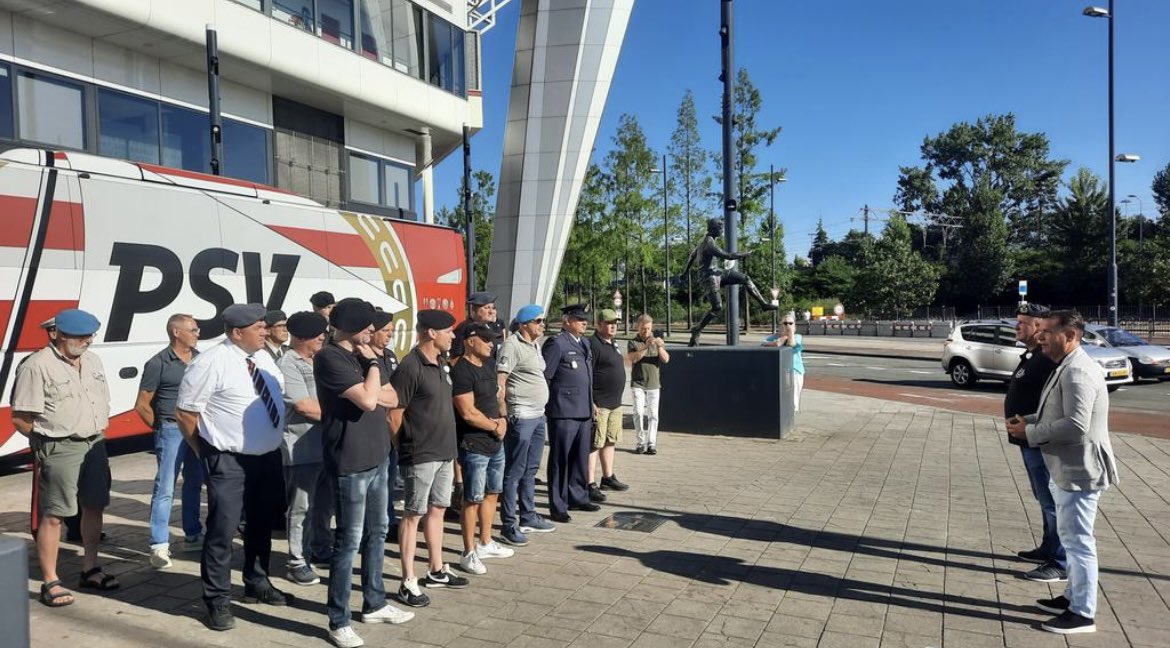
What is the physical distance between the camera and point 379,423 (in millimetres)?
4199

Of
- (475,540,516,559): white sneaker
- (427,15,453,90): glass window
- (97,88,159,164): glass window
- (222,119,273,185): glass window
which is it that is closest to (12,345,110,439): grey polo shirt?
(475,540,516,559): white sneaker

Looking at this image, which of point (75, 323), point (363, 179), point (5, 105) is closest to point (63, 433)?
point (75, 323)

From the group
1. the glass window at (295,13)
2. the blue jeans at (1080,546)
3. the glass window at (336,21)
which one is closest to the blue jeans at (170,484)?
the blue jeans at (1080,546)

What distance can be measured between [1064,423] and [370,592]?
13.2 ft

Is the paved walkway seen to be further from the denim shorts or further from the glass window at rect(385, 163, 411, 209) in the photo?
the glass window at rect(385, 163, 411, 209)

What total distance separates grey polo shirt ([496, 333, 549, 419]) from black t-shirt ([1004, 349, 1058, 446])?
11.0 ft

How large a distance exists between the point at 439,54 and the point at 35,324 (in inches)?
679

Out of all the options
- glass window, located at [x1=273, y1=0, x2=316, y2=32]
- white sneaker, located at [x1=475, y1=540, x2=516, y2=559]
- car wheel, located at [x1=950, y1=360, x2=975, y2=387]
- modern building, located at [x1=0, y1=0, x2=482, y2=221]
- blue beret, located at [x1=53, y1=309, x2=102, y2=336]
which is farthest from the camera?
car wheel, located at [x1=950, y1=360, x2=975, y2=387]

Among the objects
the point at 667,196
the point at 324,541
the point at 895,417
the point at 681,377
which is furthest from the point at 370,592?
the point at 667,196

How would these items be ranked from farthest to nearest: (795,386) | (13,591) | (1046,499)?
1. (795,386)
2. (1046,499)
3. (13,591)

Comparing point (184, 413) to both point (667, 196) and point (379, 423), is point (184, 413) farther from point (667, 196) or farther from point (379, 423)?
point (667, 196)

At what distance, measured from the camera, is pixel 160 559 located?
212 inches

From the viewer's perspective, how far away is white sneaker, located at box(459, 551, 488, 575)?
17.2 feet

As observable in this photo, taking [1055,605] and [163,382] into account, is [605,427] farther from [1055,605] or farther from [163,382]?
[1055,605]
